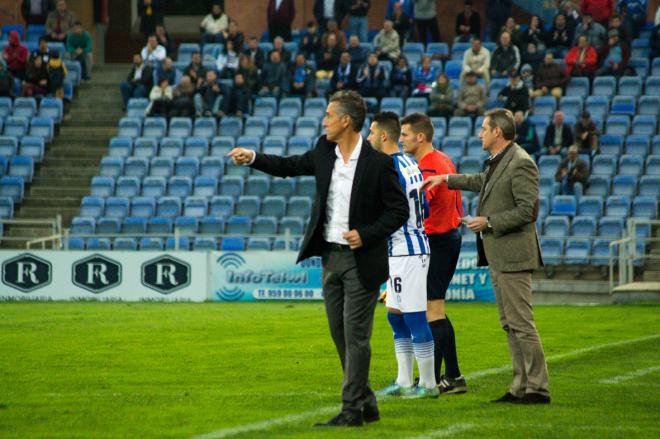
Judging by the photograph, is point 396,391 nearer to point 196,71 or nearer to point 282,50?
point 282,50

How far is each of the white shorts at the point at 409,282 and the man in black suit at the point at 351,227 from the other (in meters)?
1.18

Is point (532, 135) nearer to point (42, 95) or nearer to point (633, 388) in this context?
point (42, 95)

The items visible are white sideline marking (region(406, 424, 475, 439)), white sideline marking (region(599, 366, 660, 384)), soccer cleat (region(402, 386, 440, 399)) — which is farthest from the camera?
white sideline marking (region(599, 366, 660, 384))

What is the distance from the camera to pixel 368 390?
7941 mm

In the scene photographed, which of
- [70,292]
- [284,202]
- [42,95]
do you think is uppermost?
[42,95]

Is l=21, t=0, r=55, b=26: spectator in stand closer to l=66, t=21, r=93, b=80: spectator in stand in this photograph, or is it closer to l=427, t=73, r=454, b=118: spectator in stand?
l=66, t=21, r=93, b=80: spectator in stand

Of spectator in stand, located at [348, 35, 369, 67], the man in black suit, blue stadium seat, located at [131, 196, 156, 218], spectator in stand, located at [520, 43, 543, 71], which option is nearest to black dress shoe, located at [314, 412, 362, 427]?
the man in black suit

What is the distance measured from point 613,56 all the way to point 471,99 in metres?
3.42

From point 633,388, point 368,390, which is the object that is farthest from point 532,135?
point 368,390

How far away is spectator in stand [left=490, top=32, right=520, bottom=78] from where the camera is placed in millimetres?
27641

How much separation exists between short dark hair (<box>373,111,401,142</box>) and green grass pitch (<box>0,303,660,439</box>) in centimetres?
208

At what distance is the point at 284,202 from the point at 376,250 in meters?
→ 18.2

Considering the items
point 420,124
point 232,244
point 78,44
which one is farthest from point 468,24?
point 420,124

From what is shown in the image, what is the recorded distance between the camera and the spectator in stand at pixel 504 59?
27641mm
